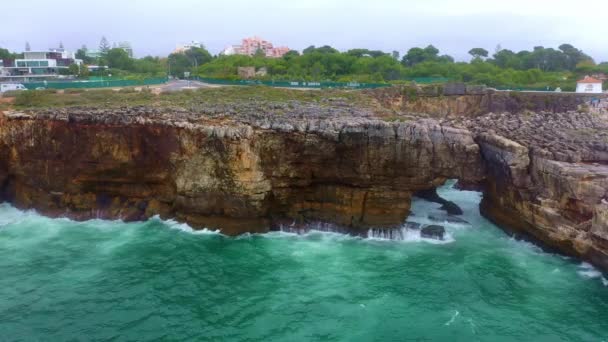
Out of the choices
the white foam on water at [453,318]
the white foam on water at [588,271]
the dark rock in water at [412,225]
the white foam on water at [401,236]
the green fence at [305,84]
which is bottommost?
the white foam on water at [453,318]

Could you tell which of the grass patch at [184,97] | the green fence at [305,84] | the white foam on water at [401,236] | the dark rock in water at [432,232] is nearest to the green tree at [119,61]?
the green fence at [305,84]

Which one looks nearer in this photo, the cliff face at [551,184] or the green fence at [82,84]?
the cliff face at [551,184]

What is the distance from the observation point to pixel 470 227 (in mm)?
33812

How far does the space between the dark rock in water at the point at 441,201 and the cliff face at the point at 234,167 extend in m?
5.53

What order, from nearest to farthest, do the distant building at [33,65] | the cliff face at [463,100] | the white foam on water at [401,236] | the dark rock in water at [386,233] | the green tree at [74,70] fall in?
1. the white foam on water at [401,236]
2. the dark rock in water at [386,233]
3. the cliff face at [463,100]
4. the green tree at [74,70]
5. the distant building at [33,65]

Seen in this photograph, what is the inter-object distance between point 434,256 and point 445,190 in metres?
16.3

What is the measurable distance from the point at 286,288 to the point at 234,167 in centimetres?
1000

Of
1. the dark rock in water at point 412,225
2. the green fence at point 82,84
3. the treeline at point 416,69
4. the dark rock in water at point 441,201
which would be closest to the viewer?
the dark rock in water at point 412,225

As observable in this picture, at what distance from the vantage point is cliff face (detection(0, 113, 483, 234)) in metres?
31.0

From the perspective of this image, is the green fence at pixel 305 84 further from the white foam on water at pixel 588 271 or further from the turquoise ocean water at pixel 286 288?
the white foam on water at pixel 588 271

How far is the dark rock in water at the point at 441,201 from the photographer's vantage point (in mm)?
36719

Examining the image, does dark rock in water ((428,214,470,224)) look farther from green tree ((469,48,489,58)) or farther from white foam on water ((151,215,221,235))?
green tree ((469,48,489,58))

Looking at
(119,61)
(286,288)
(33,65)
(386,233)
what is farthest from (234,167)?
(33,65)

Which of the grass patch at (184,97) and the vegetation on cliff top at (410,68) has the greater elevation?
the vegetation on cliff top at (410,68)
